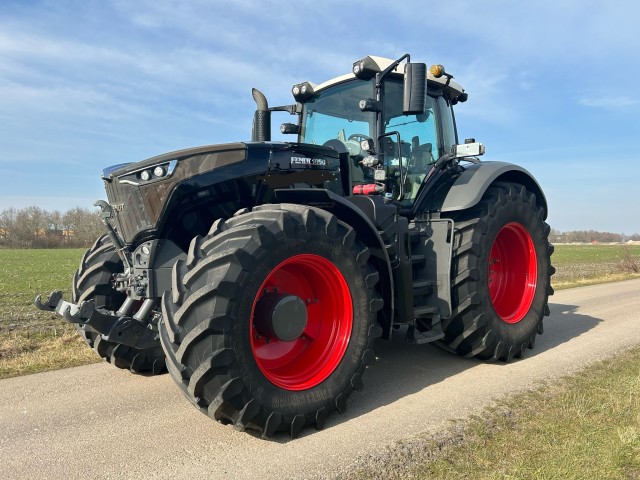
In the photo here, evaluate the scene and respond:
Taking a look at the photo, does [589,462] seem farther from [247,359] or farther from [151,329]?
[151,329]

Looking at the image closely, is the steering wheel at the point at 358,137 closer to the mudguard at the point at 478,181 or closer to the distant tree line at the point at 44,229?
the mudguard at the point at 478,181

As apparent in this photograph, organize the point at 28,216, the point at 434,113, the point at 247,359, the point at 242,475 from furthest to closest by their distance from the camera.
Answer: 1. the point at 28,216
2. the point at 434,113
3. the point at 247,359
4. the point at 242,475

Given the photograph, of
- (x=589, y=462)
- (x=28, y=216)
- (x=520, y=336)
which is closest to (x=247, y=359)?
(x=589, y=462)

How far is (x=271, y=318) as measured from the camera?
3260 millimetres

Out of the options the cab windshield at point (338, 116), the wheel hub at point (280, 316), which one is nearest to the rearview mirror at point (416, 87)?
the cab windshield at point (338, 116)

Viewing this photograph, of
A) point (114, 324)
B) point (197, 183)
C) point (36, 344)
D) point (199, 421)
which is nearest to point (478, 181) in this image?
point (197, 183)

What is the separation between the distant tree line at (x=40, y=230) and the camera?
65750 mm

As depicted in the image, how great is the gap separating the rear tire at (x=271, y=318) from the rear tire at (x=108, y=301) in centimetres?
136

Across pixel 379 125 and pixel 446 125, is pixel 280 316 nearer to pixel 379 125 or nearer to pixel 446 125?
pixel 379 125

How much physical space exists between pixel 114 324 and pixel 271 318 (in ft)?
3.32

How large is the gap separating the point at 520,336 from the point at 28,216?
260 ft

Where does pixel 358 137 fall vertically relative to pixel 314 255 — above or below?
above

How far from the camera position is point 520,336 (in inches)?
200

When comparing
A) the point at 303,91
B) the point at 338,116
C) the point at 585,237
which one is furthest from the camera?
Answer: the point at 585,237
